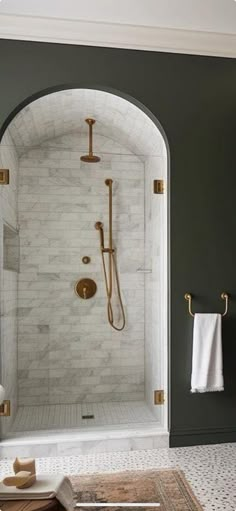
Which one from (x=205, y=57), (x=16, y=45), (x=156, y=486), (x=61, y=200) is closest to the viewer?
(x=156, y=486)

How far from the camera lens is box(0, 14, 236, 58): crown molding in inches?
111

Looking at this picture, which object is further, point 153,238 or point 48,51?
point 153,238

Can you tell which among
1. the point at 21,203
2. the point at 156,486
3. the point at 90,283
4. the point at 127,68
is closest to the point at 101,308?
the point at 90,283

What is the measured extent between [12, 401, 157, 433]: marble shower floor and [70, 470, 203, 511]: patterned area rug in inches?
26.2

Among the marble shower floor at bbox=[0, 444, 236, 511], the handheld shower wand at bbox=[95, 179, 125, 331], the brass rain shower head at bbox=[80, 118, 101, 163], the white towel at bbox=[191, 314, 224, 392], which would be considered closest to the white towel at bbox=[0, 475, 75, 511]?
the marble shower floor at bbox=[0, 444, 236, 511]

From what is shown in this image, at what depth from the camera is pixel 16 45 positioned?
9.42 ft

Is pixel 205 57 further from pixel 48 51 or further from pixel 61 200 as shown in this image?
pixel 61 200

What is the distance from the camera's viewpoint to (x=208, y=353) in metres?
2.92

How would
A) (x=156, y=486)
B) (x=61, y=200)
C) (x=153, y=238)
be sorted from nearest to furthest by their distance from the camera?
(x=156, y=486)
(x=153, y=238)
(x=61, y=200)

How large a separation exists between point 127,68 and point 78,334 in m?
2.12

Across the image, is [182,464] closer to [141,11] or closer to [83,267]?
[83,267]

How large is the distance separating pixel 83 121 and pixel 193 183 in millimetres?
1118

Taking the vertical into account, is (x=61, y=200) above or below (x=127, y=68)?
below

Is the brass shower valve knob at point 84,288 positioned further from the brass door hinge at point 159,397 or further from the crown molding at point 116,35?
the crown molding at point 116,35
